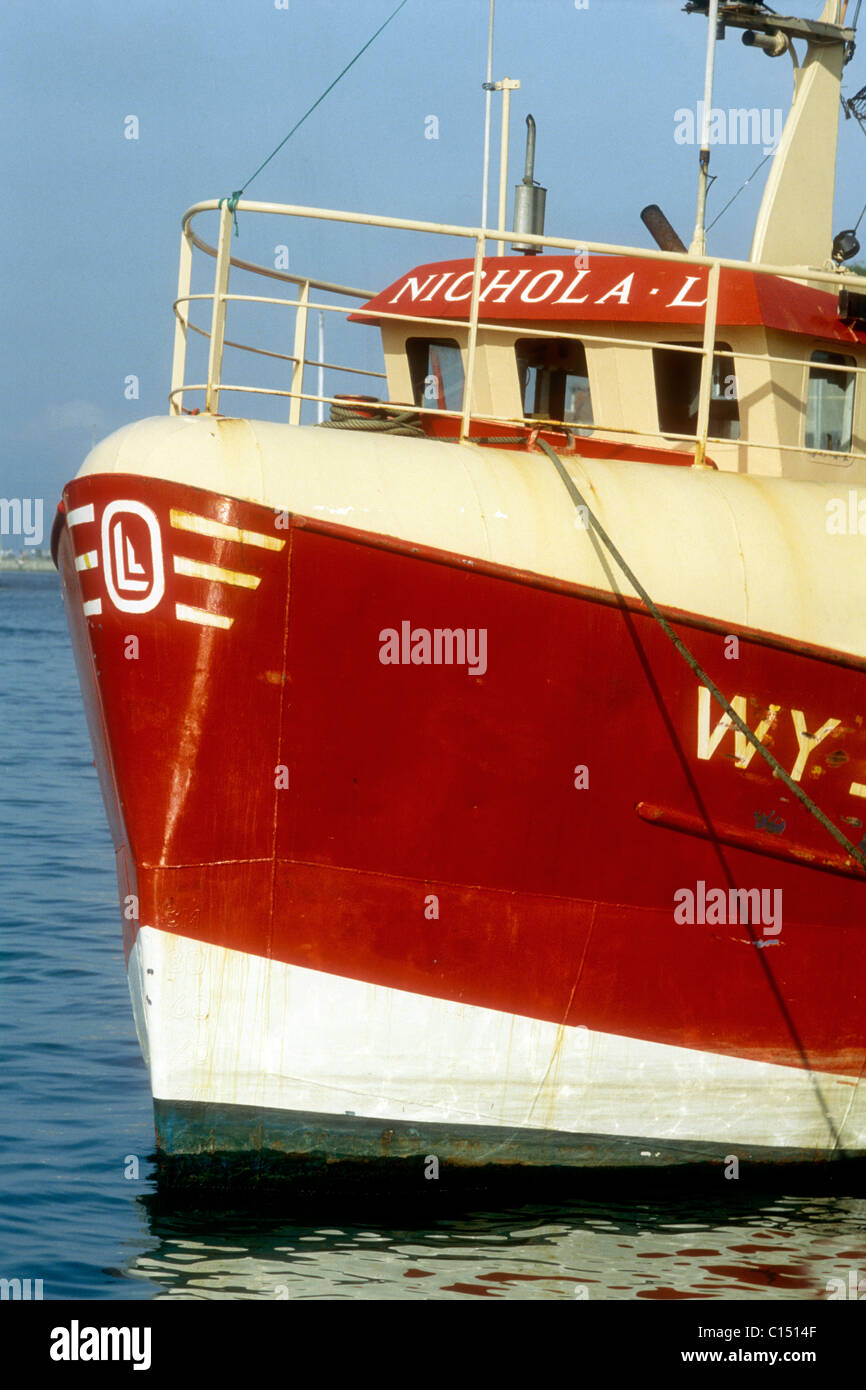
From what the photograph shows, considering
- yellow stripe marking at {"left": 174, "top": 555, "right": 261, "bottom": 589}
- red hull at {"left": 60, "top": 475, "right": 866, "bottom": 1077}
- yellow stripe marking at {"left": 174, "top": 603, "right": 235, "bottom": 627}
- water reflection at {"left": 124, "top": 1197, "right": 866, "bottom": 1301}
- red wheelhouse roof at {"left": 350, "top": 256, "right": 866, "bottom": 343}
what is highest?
red wheelhouse roof at {"left": 350, "top": 256, "right": 866, "bottom": 343}

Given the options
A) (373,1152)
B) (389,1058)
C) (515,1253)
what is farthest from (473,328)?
(515,1253)

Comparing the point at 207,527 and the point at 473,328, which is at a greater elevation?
the point at 473,328

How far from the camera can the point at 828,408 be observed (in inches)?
369

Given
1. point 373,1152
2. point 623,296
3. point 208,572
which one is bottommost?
point 373,1152

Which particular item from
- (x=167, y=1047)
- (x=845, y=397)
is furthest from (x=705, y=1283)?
(x=845, y=397)

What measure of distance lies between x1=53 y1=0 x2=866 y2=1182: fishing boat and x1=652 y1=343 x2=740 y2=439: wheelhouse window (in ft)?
3.34

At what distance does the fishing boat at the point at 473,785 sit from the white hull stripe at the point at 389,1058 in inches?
0.6

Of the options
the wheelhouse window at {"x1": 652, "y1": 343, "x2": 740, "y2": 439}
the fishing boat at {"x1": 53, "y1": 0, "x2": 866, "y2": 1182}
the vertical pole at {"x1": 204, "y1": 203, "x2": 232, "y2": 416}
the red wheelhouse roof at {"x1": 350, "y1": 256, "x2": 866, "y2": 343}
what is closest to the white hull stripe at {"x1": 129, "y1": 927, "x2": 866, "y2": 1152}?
the fishing boat at {"x1": 53, "y1": 0, "x2": 866, "y2": 1182}

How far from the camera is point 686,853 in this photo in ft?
25.4

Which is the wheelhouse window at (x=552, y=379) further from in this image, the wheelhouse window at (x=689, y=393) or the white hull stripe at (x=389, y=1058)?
the white hull stripe at (x=389, y=1058)

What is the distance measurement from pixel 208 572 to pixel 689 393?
136 inches

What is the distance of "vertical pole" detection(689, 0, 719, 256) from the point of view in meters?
9.16

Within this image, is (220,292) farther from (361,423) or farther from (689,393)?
(689,393)

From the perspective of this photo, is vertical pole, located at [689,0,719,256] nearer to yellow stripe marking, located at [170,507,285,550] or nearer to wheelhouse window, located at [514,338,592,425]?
wheelhouse window, located at [514,338,592,425]
